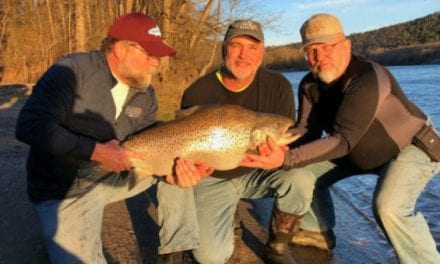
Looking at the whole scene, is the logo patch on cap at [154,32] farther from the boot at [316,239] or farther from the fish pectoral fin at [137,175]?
the boot at [316,239]

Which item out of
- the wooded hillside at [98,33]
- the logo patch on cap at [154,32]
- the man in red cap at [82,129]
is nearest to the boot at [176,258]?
the man in red cap at [82,129]

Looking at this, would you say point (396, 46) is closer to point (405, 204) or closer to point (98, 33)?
point (98, 33)

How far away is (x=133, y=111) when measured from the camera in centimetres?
423

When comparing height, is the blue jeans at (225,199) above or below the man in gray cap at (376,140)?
below

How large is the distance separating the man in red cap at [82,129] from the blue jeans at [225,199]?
2.34ft

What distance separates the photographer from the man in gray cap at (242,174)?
452 centimetres

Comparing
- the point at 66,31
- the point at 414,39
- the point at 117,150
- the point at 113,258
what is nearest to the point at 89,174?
the point at 117,150

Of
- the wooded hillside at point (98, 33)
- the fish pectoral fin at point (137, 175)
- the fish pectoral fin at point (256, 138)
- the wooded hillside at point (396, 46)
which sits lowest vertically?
the wooded hillside at point (396, 46)

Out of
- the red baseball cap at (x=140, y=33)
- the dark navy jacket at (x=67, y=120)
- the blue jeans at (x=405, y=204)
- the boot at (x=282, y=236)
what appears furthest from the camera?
the boot at (x=282, y=236)

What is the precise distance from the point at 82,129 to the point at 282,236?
1.96m

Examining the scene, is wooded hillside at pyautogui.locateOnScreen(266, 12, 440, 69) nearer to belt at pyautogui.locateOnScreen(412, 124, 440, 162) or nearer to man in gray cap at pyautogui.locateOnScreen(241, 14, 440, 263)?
man in gray cap at pyautogui.locateOnScreen(241, 14, 440, 263)

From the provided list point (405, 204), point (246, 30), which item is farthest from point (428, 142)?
point (246, 30)

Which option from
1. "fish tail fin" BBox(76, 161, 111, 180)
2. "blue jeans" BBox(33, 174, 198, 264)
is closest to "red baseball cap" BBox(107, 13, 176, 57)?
"fish tail fin" BBox(76, 161, 111, 180)

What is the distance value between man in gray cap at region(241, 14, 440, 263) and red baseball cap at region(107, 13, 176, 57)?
3.79 feet
